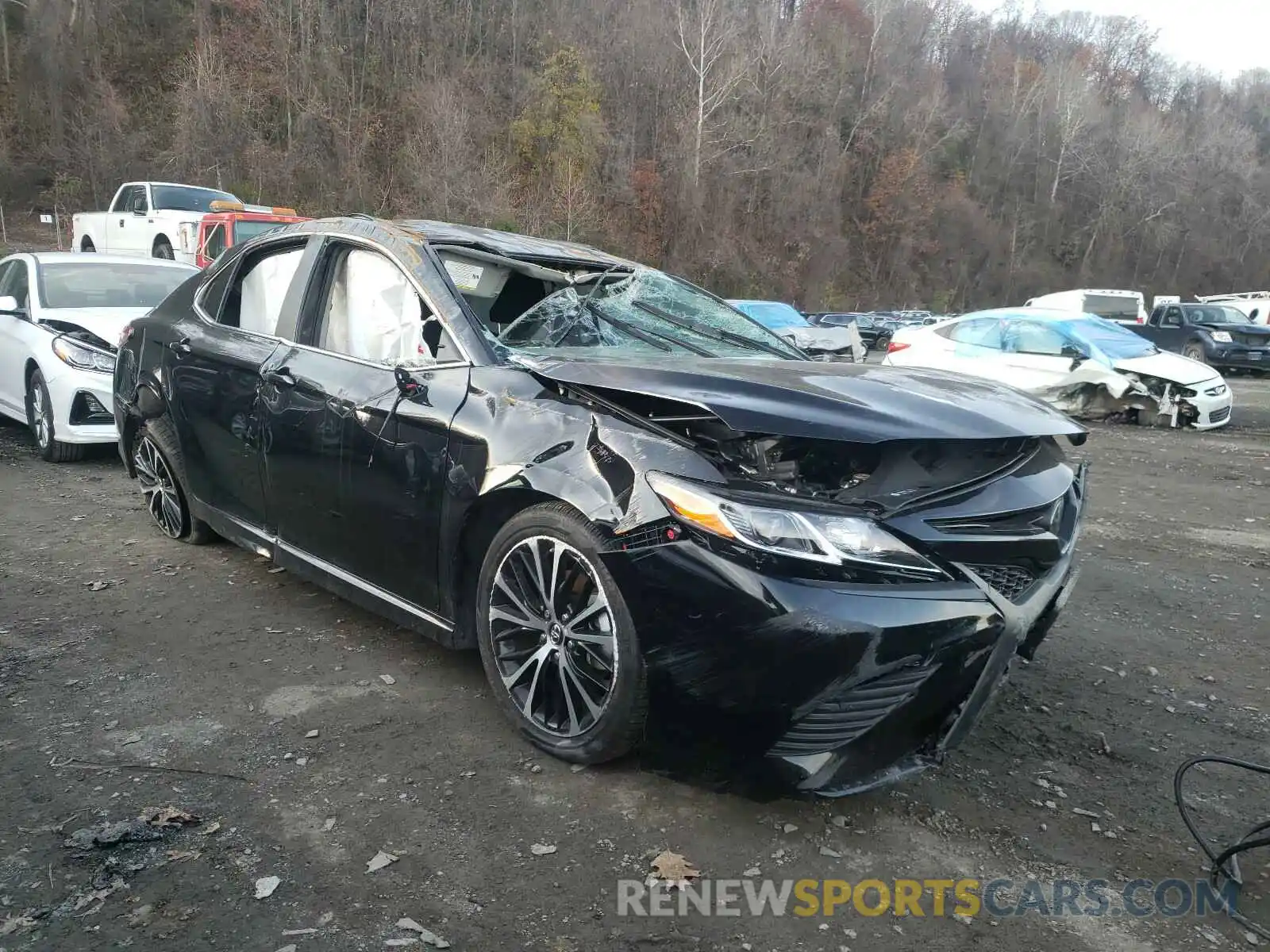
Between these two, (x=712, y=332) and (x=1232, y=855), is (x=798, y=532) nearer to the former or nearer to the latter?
(x=1232, y=855)

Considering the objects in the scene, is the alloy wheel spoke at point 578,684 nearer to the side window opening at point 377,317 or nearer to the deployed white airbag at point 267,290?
the side window opening at point 377,317

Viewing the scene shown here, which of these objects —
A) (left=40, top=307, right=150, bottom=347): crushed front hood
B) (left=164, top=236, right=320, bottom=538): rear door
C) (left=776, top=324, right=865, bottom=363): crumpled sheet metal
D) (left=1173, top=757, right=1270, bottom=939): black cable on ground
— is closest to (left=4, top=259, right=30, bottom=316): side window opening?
(left=40, top=307, right=150, bottom=347): crushed front hood

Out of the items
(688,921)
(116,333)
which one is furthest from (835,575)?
(116,333)

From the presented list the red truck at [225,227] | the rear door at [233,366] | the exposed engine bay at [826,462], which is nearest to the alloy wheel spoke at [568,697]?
the exposed engine bay at [826,462]

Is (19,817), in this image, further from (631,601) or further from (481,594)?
(631,601)

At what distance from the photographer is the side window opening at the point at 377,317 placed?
340 cm

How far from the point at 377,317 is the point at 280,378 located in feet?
1.70

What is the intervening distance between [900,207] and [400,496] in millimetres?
60853

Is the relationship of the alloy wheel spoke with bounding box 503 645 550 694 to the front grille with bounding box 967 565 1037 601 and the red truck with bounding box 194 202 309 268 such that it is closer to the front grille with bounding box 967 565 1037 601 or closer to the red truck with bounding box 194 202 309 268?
the front grille with bounding box 967 565 1037 601

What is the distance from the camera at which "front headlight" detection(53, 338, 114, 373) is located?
6.94 meters

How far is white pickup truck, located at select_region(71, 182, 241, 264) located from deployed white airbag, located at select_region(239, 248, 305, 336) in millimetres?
10413

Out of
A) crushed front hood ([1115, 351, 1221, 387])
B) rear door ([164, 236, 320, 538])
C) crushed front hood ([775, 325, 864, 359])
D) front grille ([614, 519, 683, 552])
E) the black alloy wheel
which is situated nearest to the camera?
front grille ([614, 519, 683, 552])

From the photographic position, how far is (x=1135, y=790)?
2963 mm

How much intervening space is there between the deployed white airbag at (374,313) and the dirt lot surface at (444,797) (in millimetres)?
1209
